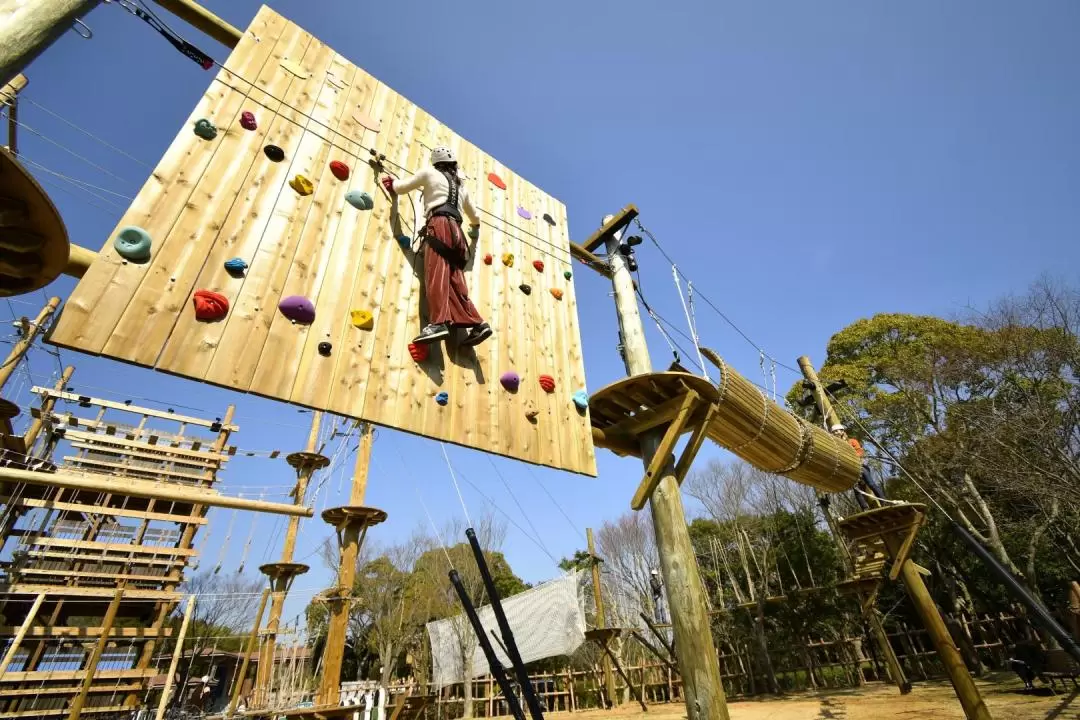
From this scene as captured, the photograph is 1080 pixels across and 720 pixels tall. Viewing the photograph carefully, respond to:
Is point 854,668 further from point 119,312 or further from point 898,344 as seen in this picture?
point 119,312

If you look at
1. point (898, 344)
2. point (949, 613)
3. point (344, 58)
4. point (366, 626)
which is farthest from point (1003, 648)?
point (366, 626)

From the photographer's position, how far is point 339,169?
3.17 meters

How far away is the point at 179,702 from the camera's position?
15.6 meters

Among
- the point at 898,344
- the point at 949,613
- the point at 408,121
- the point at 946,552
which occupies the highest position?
the point at 898,344

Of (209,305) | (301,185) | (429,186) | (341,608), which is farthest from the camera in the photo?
(341,608)

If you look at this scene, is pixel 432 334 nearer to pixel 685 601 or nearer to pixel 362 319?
pixel 362 319

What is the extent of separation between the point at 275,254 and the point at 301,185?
0.58m

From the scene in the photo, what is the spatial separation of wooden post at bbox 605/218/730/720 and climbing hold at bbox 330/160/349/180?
118 inches

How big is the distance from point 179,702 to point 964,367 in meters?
26.6

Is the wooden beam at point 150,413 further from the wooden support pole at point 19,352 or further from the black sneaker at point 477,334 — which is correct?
the black sneaker at point 477,334

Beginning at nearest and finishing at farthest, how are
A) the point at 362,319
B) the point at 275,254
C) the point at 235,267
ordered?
the point at 235,267 → the point at 275,254 → the point at 362,319

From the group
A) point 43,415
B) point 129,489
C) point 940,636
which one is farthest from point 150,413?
point 940,636

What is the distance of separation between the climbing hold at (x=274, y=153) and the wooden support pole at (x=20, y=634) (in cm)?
1349

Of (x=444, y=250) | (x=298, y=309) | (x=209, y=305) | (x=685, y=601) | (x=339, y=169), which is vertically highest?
(x=339, y=169)
